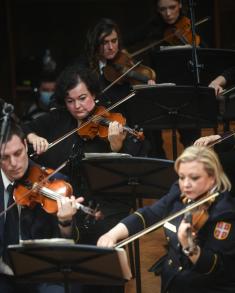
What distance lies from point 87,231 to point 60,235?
508 millimetres

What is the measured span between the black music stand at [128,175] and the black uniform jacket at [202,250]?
259 millimetres

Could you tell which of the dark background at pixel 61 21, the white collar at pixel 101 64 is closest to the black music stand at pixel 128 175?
the white collar at pixel 101 64

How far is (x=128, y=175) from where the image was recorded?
3326 millimetres

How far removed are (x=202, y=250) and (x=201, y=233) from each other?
0.30 ft

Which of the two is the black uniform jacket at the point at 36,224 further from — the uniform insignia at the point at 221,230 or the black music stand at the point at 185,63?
the black music stand at the point at 185,63

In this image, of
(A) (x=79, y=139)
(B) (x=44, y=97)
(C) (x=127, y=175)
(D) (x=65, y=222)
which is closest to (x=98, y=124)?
(A) (x=79, y=139)

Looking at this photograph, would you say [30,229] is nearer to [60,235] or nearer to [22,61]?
[60,235]

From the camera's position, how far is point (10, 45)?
6832 millimetres

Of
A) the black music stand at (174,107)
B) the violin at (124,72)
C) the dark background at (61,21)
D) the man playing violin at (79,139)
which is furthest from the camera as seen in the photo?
the dark background at (61,21)

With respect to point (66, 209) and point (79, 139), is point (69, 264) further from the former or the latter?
point (79, 139)

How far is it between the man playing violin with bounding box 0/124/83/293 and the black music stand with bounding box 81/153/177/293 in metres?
0.32

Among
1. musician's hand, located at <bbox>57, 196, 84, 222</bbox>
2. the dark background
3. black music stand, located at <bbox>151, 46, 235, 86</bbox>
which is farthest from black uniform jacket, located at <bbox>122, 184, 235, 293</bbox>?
the dark background

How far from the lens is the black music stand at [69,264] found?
8.68 feet

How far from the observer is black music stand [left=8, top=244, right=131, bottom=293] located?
2646mm
